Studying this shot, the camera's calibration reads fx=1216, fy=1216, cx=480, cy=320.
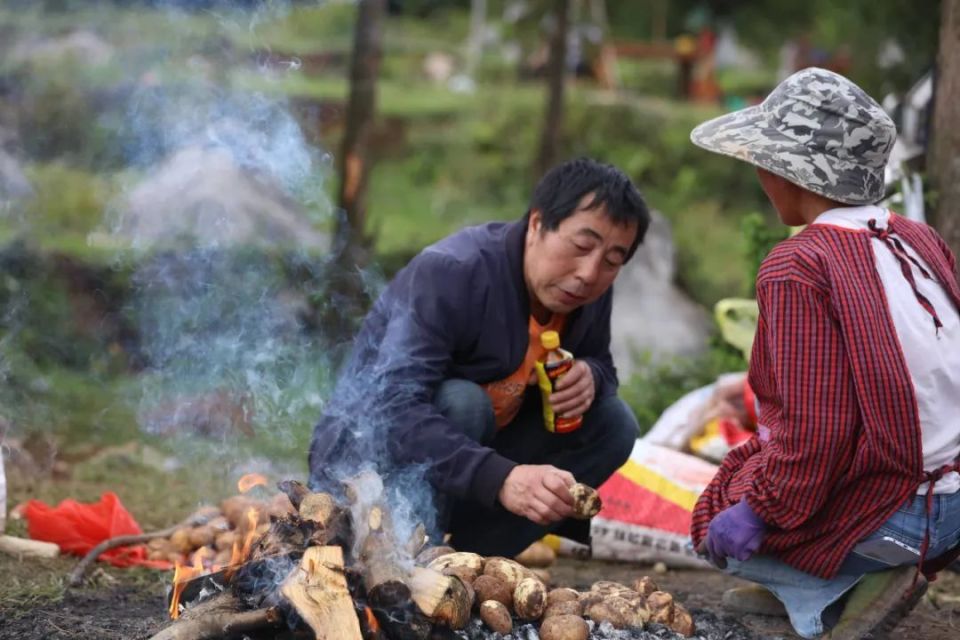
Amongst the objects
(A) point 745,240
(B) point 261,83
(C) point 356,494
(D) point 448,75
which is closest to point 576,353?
(C) point 356,494

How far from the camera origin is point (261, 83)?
12.4 metres

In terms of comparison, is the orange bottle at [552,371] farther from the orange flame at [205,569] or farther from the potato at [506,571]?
the orange flame at [205,569]

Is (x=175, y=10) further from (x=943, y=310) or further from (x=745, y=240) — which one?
(x=943, y=310)

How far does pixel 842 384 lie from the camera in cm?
324

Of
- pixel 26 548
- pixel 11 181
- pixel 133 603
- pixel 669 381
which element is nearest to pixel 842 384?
pixel 133 603

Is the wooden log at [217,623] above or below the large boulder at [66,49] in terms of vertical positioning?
below

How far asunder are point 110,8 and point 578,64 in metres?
7.54

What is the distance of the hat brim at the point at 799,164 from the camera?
342 cm

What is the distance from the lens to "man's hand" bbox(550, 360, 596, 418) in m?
4.04

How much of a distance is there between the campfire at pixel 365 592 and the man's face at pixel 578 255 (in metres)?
0.88

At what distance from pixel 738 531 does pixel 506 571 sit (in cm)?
68

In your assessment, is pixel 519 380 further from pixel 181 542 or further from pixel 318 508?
pixel 181 542

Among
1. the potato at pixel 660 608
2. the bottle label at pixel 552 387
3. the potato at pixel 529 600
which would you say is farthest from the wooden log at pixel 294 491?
the potato at pixel 660 608

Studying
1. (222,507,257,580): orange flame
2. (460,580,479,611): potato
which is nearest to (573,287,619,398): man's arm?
(460,580,479,611): potato
